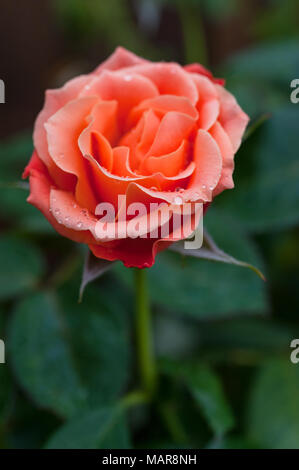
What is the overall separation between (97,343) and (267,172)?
0.27 metres

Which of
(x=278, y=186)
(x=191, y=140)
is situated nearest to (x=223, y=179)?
Result: (x=191, y=140)

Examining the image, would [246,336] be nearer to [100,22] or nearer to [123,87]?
[123,87]

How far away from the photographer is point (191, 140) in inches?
15.4

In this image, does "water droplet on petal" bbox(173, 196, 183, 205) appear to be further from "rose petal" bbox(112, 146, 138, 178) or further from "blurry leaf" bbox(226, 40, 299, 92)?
"blurry leaf" bbox(226, 40, 299, 92)

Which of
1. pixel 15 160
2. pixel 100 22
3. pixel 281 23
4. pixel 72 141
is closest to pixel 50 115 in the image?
pixel 72 141

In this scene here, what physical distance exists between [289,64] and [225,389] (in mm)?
447

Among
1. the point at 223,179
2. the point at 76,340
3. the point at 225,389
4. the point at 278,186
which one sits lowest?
the point at 225,389

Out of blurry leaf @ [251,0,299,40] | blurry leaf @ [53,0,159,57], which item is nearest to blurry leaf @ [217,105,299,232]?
blurry leaf @ [251,0,299,40]

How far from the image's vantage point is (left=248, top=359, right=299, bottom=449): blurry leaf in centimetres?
55

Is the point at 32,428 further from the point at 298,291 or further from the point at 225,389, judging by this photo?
the point at 298,291

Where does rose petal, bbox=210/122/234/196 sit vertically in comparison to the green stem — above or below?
above

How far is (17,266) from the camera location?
1.99 ft

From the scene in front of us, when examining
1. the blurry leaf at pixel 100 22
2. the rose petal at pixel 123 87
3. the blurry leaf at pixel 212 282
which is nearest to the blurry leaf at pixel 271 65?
the blurry leaf at pixel 212 282

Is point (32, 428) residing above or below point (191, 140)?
below
